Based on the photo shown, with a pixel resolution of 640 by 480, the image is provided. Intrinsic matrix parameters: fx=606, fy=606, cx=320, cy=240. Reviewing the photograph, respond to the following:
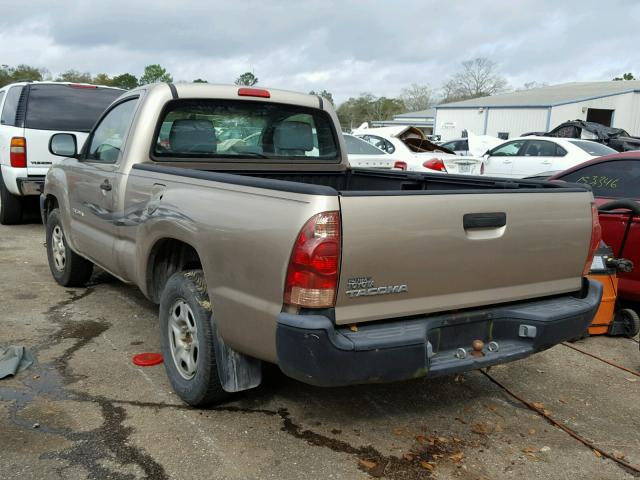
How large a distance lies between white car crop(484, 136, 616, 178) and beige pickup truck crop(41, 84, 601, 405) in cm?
1025

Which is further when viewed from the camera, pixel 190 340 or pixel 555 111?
pixel 555 111

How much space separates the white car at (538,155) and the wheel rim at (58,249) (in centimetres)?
1035

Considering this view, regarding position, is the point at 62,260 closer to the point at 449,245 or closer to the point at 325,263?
the point at 325,263

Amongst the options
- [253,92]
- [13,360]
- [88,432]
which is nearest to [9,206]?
[13,360]

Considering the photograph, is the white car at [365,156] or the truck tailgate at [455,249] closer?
the truck tailgate at [455,249]

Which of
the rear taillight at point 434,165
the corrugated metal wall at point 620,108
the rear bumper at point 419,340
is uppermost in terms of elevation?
the corrugated metal wall at point 620,108

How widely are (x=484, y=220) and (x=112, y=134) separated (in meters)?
3.07

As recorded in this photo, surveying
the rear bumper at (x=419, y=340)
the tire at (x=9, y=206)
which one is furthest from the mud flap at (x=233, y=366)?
the tire at (x=9, y=206)

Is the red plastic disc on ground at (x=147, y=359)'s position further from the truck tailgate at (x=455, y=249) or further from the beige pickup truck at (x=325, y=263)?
the truck tailgate at (x=455, y=249)

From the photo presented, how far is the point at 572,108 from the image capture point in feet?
123

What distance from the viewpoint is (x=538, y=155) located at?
14.4 m

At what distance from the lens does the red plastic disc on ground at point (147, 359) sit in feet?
13.8

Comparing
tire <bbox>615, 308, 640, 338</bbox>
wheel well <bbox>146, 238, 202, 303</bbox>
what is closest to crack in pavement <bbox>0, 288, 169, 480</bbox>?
wheel well <bbox>146, 238, 202, 303</bbox>

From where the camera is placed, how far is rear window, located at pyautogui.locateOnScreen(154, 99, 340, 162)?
435cm
